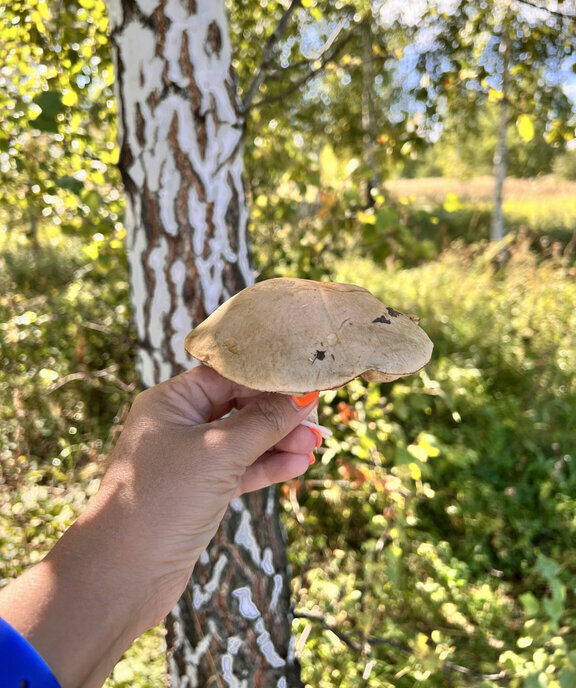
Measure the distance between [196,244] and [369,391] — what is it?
1.59 meters

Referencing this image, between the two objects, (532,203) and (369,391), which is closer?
(369,391)

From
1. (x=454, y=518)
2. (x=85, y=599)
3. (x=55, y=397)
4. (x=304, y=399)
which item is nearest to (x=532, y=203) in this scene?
(x=454, y=518)

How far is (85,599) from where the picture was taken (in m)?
0.86

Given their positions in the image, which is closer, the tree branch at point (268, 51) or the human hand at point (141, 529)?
the human hand at point (141, 529)

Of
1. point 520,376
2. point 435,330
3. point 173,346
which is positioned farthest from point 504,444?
point 173,346

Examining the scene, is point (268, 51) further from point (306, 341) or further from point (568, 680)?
point (568, 680)

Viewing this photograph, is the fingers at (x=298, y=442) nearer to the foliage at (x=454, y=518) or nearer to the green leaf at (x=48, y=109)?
the foliage at (x=454, y=518)

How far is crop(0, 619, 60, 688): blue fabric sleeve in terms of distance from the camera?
722 mm

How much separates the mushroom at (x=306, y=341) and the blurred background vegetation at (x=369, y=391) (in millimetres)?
1055

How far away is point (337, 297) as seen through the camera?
1.03m

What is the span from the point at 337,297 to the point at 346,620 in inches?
88.5

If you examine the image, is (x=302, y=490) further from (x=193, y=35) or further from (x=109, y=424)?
(x=193, y=35)

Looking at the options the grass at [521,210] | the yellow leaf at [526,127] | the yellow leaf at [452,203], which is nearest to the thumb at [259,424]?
the yellow leaf at [452,203]

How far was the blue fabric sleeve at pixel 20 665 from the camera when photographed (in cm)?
72
